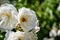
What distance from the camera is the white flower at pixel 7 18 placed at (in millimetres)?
1403

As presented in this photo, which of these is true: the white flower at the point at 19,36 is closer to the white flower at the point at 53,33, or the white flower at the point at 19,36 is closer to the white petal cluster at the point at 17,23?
the white petal cluster at the point at 17,23

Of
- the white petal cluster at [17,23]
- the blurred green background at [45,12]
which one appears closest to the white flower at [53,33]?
the blurred green background at [45,12]

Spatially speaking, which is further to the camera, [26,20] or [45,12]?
[45,12]

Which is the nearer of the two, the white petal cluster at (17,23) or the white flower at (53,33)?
the white petal cluster at (17,23)

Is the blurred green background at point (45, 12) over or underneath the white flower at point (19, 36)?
underneath

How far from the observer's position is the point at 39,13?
12.0 ft

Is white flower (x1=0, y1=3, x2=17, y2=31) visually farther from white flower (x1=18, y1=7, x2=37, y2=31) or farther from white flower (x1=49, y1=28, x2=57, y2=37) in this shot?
white flower (x1=49, y1=28, x2=57, y2=37)

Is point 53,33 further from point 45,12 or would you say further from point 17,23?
point 17,23

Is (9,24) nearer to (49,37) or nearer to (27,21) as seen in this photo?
(27,21)

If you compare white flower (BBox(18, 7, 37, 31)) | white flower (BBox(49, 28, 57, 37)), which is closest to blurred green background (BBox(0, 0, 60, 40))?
white flower (BBox(49, 28, 57, 37))

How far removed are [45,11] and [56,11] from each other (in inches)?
11.5

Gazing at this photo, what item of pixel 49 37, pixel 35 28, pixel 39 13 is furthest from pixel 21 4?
pixel 35 28

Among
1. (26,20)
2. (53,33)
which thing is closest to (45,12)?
(53,33)

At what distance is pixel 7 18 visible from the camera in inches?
56.6
